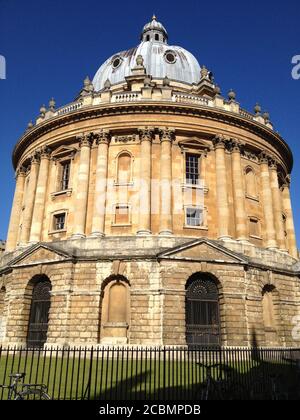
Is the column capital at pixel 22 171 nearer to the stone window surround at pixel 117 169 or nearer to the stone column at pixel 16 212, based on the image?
the stone column at pixel 16 212

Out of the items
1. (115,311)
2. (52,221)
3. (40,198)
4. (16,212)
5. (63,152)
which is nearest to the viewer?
(115,311)

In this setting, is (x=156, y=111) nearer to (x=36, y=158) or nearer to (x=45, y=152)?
(x=45, y=152)

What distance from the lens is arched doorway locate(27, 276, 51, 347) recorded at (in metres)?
22.8

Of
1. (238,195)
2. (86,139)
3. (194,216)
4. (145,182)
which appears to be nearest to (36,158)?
(86,139)

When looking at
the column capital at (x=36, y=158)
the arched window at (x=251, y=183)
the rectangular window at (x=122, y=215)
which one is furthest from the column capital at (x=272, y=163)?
the column capital at (x=36, y=158)

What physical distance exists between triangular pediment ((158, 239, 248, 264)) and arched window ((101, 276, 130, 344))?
3.30m

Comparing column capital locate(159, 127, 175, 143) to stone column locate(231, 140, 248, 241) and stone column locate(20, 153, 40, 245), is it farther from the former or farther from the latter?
stone column locate(20, 153, 40, 245)

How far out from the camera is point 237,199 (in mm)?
25719

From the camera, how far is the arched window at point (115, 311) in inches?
829

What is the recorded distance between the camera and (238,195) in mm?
25781

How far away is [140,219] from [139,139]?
6.03 meters

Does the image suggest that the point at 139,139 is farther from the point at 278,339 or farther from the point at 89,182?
the point at 278,339

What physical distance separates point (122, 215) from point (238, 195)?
8.12 metres
